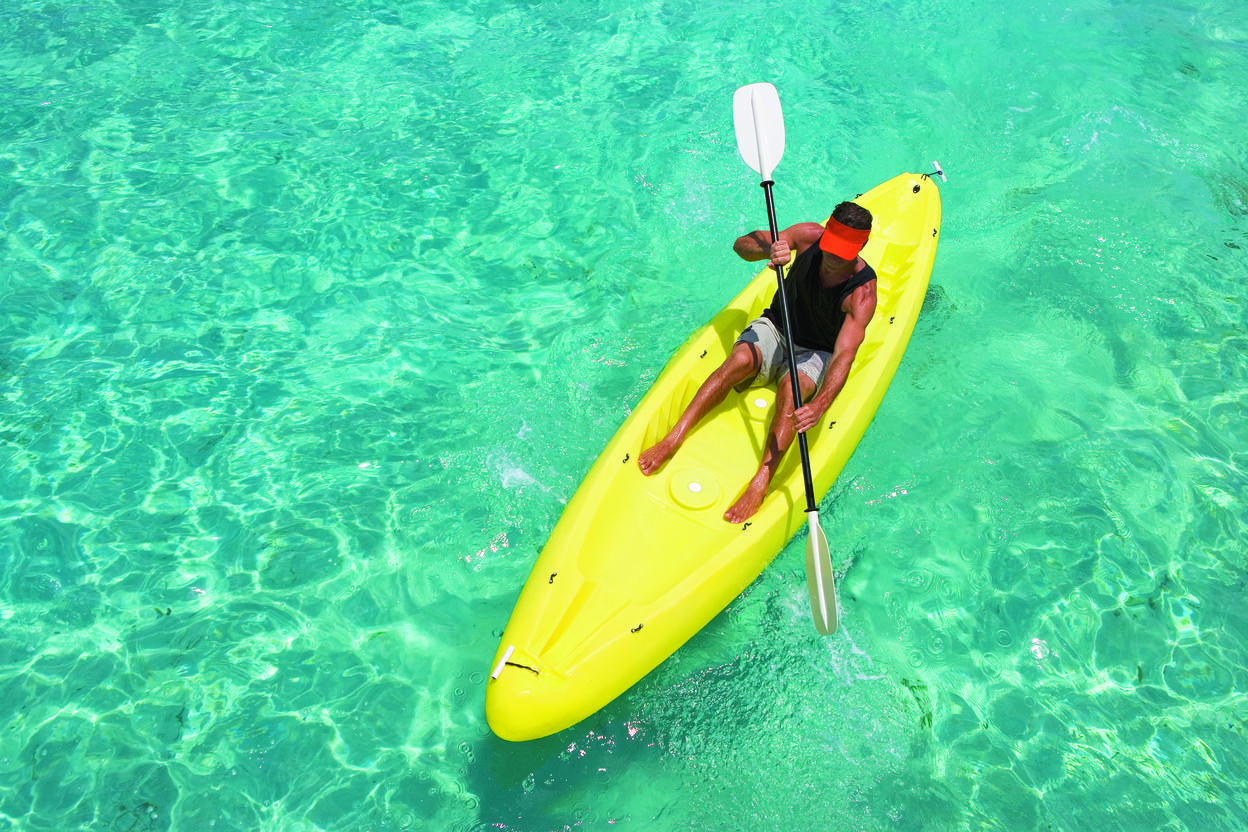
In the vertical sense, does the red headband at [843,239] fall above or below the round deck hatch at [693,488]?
above

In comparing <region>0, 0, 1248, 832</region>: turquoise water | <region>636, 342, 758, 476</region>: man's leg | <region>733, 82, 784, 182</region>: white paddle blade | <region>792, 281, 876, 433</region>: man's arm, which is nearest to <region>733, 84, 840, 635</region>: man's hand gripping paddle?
<region>733, 82, 784, 182</region>: white paddle blade

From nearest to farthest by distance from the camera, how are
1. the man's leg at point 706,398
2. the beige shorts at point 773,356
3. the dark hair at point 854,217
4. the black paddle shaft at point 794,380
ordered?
the black paddle shaft at point 794,380, the dark hair at point 854,217, the man's leg at point 706,398, the beige shorts at point 773,356

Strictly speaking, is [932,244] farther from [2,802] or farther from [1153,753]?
[2,802]

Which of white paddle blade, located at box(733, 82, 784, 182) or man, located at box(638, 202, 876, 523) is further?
white paddle blade, located at box(733, 82, 784, 182)

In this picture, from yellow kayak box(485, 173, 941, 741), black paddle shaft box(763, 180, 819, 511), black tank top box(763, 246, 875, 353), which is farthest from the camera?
black tank top box(763, 246, 875, 353)

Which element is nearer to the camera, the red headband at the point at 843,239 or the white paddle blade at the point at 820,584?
the white paddle blade at the point at 820,584

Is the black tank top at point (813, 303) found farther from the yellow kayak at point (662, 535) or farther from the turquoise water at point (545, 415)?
the turquoise water at point (545, 415)

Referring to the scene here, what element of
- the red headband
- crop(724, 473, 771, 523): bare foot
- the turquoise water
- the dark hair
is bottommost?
the turquoise water

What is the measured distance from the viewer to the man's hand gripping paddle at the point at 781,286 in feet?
11.1

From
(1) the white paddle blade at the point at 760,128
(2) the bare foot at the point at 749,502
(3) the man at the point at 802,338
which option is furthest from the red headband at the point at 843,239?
(2) the bare foot at the point at 749,502

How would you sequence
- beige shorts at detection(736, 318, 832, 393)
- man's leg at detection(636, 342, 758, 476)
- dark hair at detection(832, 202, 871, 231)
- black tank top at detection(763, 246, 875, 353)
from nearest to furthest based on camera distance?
1. dark hair at detection(832, 202, 871, 231)
2. man's leg at detection(636, 342, 758, 476)
3. black tank top at detection(763, 246, 875, 353)
4. beige shorts at detection(736, 318, 832, 393)

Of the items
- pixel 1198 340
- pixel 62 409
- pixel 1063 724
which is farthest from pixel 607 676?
pixel 1198 340

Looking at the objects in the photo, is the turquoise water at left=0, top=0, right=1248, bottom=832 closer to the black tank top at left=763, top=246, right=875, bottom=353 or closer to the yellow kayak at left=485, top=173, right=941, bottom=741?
the yellow kayak at left=485, top=173, right=941, bottom=741

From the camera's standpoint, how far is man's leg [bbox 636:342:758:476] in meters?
3.75
